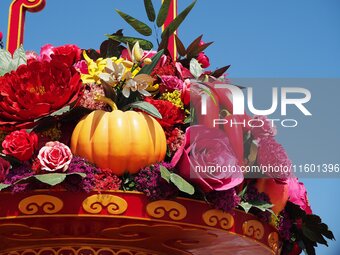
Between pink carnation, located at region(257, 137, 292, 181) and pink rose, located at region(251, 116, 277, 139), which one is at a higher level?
pink rose, located at region(251, 116, 277, 139)

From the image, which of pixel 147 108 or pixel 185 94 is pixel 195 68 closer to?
pixel 185 94

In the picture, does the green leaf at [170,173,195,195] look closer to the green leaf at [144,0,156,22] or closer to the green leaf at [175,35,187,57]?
the green leaf at [175,35,187,57]

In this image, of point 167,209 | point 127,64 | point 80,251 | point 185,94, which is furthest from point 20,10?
point 167,209

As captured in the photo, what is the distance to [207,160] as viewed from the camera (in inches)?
159

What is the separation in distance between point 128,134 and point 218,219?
2.54 feet

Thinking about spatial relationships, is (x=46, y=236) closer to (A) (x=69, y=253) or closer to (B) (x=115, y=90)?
(A) (x=69, y=253)

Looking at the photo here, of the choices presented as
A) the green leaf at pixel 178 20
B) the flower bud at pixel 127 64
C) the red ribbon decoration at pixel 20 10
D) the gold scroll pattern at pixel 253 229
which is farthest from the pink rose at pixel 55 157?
the red ribbon decoration at pixel 20 10

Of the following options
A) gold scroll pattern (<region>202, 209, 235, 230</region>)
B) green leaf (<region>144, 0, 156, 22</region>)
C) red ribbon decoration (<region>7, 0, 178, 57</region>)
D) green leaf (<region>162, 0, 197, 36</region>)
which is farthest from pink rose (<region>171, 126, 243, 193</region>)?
red ribbon decoration (<region>7, 0, 178, 57</region>)

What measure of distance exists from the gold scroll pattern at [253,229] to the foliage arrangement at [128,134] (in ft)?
0.24

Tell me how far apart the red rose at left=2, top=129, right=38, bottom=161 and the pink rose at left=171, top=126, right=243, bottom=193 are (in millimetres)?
878

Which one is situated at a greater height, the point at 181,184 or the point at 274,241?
the point at 181,184

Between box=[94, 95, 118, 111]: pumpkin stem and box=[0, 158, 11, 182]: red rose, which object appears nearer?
box=[0, 158, 11, 182]: red rose

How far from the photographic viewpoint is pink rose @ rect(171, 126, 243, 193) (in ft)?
13.1

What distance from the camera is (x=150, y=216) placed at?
396cm
